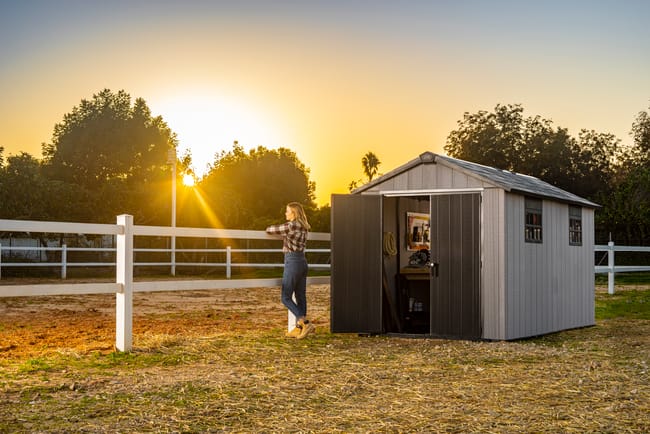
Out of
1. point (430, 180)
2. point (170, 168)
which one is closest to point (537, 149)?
point (170, 168)

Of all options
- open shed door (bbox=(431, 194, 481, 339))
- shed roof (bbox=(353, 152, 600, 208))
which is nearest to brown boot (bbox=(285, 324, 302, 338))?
open shed door (bbox=(431, 194, 481, 339))

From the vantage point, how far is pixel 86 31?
22.8 m

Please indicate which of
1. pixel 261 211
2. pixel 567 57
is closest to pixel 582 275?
pixel 567 57

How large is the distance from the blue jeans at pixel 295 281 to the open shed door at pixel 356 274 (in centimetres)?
57

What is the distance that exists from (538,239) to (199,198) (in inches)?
960

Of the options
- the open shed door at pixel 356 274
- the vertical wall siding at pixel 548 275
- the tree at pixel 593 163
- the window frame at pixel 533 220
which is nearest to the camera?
the vertical wall siding at pixel 548 275

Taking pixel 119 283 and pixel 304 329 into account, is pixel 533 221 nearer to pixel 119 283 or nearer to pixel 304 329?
pixel 304 329

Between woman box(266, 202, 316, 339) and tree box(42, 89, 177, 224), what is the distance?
1111 inches

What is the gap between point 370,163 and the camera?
76.4m

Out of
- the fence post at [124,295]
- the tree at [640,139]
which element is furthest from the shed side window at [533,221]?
the tree at [640,139]

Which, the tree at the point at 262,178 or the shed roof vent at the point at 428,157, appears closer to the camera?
the shed roof vent at the point at 428,157

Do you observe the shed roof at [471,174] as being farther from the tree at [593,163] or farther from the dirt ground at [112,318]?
the tree at [593,163]

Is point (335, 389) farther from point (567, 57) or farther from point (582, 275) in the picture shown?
point (567, 57)

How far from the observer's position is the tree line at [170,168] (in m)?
31.1
